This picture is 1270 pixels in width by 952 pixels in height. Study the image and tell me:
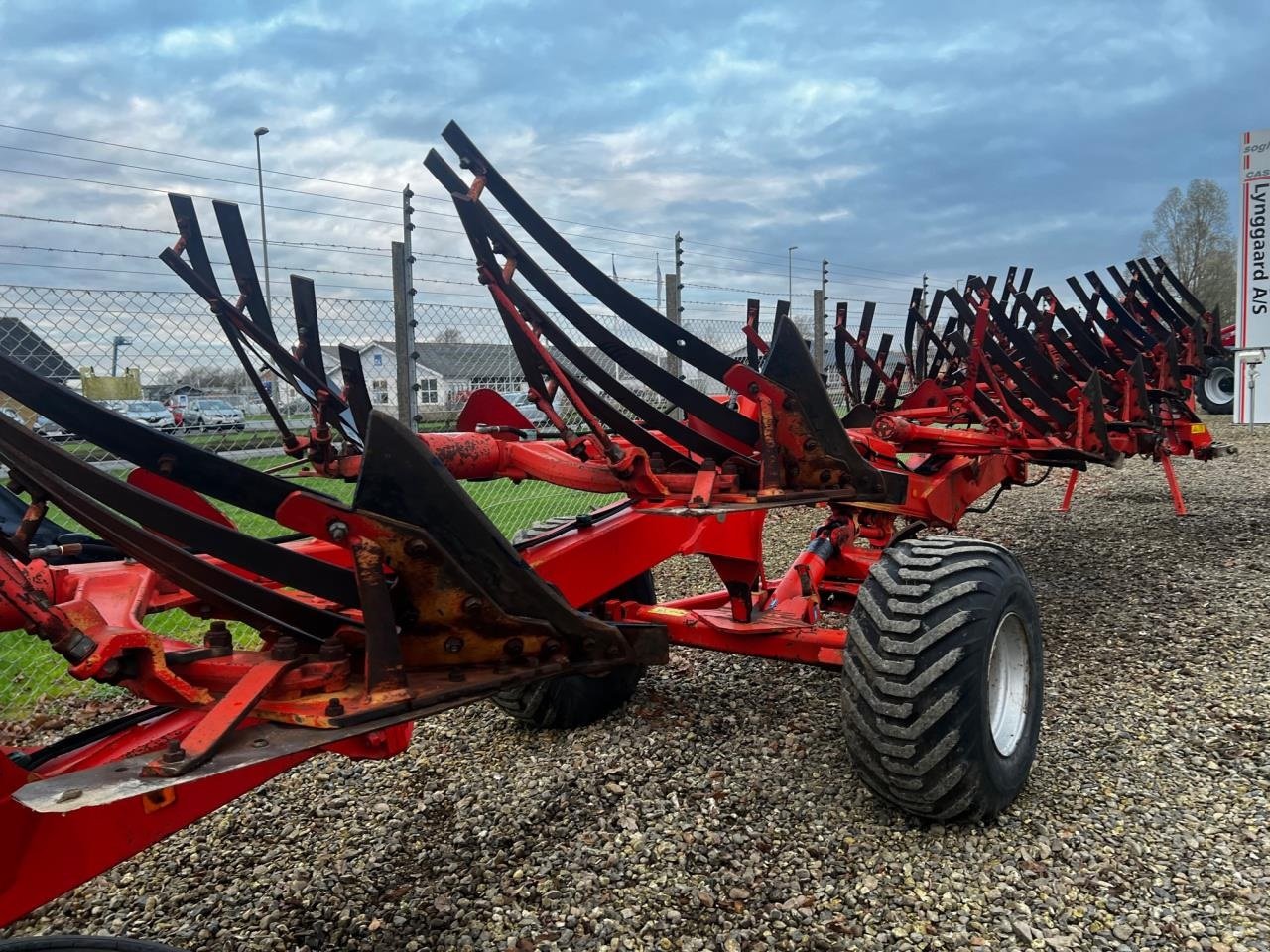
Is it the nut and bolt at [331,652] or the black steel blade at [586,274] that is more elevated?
the black steel blade at [586,274]

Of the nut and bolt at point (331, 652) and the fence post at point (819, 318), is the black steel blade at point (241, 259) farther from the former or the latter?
the fence post at point (819, 318)

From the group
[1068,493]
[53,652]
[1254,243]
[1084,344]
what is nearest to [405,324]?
[53,652]

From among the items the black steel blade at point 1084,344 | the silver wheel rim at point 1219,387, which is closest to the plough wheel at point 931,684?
the black steel blade at point 1084,344

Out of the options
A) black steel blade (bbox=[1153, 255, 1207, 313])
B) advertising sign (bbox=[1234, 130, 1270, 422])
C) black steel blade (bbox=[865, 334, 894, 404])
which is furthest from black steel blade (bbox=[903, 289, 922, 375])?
advertising sign (bbox=[1234, 130, 1270, 422])

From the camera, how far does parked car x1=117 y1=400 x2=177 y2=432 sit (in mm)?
4947

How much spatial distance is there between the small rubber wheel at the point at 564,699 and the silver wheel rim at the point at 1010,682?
4.80 feet

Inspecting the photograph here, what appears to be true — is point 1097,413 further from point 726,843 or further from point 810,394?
point 726,843

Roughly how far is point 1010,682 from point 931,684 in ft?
2.38

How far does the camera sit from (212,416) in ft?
17.1

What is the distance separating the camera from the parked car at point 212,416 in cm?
509

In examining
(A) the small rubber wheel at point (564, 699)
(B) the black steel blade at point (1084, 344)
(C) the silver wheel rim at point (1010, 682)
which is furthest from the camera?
(B) the black steel blade at point (1084, 344)

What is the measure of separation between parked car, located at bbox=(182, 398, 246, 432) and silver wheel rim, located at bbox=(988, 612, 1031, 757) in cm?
423

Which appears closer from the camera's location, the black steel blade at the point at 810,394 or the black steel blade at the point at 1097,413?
the black steel blade at the point at 810,394

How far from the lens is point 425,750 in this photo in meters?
3.73
